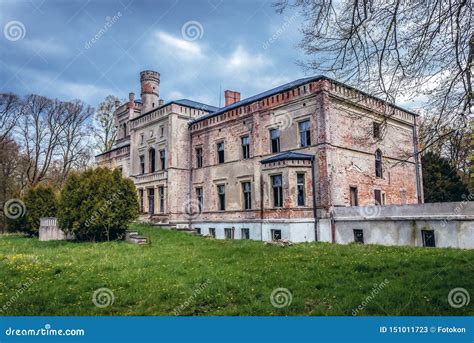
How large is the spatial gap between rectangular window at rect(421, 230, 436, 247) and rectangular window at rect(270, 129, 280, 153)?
370 inches

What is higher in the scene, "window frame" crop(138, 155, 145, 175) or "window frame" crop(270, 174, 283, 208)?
"window frame" crop(138, 155, 145, 175)

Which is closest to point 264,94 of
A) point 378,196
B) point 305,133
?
point 305,133

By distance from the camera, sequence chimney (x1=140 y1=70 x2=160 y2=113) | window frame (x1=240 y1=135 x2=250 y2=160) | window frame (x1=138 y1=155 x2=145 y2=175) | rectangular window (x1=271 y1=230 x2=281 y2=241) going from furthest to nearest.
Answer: chimney (x1=140 y1=70 x2=160 y2=113) → window frame (x1=138 y1=155 x2=145 y2=175) → window frame (x1=240 y1=135 x2=250 y2=160) → rectangular window (x1=271 y1=230 x2=281 y2=241)

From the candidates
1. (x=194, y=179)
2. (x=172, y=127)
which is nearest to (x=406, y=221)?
(x=194, y=179)

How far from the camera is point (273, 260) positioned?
11617mm

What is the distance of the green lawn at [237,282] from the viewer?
22.6 feet

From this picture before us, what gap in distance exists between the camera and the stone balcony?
27.9m

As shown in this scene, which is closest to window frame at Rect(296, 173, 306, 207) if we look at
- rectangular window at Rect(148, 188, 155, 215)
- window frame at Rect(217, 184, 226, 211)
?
window frame at Rect(217, 184, 226, 211)

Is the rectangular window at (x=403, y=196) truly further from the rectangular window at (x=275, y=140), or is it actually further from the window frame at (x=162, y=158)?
the window frame at (x=162, y=158)

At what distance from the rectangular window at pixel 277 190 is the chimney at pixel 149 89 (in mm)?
17753

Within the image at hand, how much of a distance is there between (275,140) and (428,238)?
10.2 meters

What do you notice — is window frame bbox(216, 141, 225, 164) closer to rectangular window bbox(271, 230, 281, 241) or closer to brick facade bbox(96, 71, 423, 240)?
brick facade bbox(96, 71, 423, 240)

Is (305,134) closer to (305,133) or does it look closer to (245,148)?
(305,133)

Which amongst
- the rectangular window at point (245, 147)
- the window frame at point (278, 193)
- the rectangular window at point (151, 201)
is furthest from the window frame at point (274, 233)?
the rectangular window at point (151, 201)
